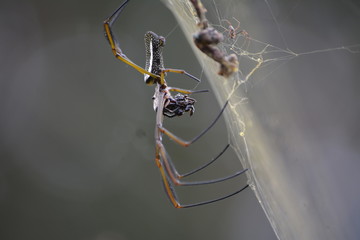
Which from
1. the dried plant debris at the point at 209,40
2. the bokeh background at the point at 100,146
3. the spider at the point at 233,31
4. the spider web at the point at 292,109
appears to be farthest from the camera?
the bokeh background at the point at 100,146

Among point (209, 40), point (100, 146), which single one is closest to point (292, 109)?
point (209, 40)

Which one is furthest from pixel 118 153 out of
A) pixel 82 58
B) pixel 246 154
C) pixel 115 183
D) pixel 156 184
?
pixel 246 154

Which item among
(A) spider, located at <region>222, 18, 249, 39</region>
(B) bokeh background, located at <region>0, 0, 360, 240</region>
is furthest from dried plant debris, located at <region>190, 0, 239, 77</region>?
(B) bokeh background, located at <region>0, 0, 360, 240</region>

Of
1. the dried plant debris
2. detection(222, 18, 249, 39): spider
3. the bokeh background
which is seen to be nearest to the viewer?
the dried plant debris

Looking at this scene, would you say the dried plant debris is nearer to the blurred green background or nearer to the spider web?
the spider web

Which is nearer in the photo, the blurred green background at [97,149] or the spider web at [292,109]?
the spider web at [292,109]

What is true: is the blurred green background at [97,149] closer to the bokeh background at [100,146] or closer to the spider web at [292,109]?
the bokeh background at [100,146]

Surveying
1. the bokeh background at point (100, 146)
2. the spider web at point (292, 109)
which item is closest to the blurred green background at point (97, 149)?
the bokeh background at point (100, 146)
